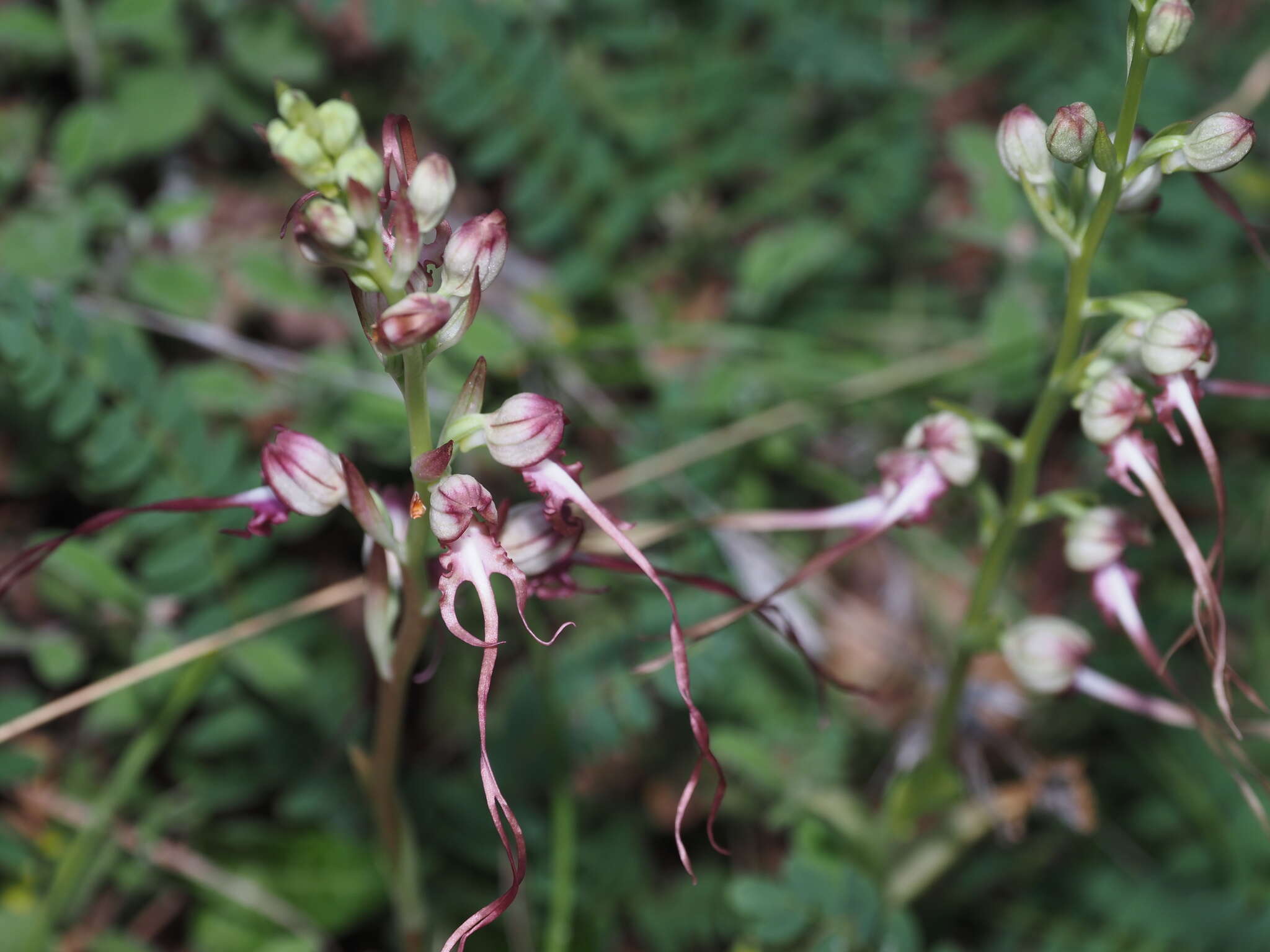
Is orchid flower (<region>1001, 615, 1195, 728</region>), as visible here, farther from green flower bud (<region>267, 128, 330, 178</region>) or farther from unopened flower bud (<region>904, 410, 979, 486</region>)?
green flower bud (<region>267, 128, 330, 178</region>)

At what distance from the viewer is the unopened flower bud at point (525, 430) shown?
1040 millimetres

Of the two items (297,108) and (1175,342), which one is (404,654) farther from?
(1175,342)

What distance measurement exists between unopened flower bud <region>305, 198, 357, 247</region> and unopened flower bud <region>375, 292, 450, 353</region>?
70 millimetres

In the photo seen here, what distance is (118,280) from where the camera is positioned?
2.13m

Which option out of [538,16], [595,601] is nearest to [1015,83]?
[538,16]

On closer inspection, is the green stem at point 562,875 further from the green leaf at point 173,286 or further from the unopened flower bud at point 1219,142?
the unopened flower bud at point 1219,142

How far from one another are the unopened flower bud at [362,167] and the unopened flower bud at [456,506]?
0.87 ft

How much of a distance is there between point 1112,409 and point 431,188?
0.76 meters

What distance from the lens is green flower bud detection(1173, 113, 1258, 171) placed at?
44.1 inches

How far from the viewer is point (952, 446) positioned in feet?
4.60

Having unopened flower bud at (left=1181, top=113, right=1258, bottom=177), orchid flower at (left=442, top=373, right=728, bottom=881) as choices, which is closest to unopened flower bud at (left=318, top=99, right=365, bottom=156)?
orchid flower at (left=442, top=373, right=728, bottom=881)

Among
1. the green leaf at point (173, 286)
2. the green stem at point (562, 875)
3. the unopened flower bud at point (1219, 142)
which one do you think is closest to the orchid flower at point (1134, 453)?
the unopened flower bud at point (1219, 142)

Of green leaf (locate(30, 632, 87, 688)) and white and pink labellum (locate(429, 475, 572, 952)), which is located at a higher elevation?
white and pink labellum (locate(429, 475, 572, 952))

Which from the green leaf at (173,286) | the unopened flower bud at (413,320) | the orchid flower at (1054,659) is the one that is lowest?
the orchid flower at (1054,659)
